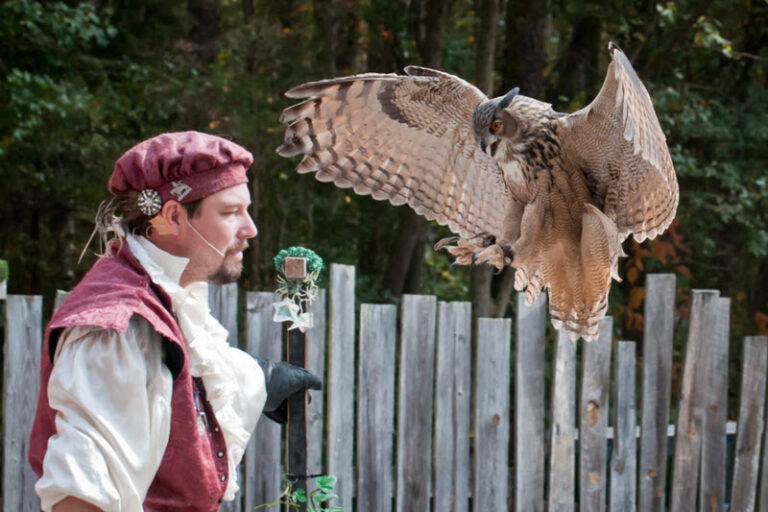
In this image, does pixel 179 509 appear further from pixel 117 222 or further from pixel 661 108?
pixel 661 108

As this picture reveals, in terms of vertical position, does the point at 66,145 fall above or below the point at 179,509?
above

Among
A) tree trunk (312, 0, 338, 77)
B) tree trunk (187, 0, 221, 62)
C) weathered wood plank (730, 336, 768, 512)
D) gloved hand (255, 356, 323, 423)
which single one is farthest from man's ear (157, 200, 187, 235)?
tree trunk (187, 0, 221, 62)

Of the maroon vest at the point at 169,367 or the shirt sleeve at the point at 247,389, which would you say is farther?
the shirt sleeve at the point at 247,389

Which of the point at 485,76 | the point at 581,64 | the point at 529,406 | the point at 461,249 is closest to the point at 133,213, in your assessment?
the point at 461,249

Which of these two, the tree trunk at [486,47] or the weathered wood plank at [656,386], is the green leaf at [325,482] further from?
the tree trunk at [486,47]

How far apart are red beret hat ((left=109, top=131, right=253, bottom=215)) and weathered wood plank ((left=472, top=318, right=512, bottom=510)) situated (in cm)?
189

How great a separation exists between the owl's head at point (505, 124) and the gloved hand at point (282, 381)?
78 centimetres

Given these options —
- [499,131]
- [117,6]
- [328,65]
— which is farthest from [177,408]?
[117,6]

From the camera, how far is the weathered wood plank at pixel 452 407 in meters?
3.45

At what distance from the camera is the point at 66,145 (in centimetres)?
539

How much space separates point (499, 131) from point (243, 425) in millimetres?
1018

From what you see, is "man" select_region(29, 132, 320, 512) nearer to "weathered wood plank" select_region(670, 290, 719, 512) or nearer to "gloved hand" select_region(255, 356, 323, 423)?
"gloved hand" select_region(255, 356, 323, 423)

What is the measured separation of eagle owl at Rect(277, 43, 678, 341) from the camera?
2.29 m

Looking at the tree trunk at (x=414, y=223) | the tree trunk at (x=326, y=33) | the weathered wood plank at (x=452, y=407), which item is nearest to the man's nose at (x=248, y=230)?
the weathered wood plank at (x=452, y=407)
